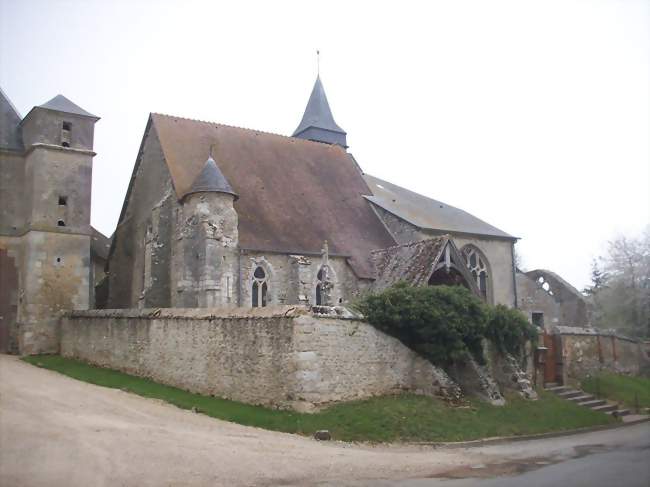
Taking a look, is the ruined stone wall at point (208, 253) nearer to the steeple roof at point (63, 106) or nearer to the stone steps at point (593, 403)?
the steeple roof at point (63, 106)

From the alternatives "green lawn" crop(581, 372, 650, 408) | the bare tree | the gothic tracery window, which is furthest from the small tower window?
the bare tree

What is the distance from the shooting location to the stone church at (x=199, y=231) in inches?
862

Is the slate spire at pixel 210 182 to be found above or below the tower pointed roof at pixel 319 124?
below

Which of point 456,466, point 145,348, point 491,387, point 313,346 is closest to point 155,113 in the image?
point 145,348

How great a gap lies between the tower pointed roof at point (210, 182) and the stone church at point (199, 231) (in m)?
0.05

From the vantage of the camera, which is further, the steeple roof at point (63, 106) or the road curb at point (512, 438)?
the steeple roof at point (63, 106)

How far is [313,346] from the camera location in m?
14.3

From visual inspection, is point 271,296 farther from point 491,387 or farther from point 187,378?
point 491,387

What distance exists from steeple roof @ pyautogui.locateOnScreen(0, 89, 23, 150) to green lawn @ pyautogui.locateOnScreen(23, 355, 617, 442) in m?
11.2

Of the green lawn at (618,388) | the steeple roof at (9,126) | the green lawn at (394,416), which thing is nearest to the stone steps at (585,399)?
the green lawn at (618,388)

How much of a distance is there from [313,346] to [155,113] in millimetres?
15102

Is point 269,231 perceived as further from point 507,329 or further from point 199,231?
point 507,329

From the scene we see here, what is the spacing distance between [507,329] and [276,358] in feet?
26.6

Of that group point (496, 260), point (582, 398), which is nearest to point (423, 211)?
point (496, 260)
